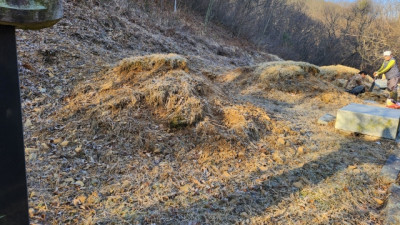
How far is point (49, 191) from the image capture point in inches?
107

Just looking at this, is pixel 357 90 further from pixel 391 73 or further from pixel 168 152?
pixel 168 152

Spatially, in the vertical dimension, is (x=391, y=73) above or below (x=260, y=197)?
above

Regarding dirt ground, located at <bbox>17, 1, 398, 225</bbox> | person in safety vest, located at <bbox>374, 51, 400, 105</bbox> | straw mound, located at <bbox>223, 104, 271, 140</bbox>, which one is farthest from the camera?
person in safety vest, located at <bbox>374, 51, 400, 105</bbox>

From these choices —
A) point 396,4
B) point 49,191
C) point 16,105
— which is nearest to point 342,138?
point 49,191

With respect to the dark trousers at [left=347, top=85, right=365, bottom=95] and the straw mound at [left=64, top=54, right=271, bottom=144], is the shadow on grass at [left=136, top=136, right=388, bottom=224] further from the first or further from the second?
the dark trousers at [left=347, top=85, right=365, bottom=95]

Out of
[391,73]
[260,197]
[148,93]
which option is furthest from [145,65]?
[391,73]

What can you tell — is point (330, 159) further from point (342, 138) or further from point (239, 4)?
point (239, 4)

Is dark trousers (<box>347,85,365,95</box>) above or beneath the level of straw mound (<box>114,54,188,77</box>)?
beneath

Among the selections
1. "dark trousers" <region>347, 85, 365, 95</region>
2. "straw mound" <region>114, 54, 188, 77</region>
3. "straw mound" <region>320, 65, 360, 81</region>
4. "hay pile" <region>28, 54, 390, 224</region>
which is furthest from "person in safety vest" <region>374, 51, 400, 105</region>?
"straw mound" <region>114, 54, 188, 77</region>

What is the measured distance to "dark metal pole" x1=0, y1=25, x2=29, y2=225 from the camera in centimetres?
137

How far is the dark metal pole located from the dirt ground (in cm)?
99

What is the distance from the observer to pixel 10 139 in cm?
142

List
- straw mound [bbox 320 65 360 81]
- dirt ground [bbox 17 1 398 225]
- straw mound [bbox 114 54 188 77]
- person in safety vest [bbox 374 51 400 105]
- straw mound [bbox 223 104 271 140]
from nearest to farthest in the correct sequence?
dirt ground [bbox 17 1 398 225], straw mound [bbox 223 104 271 140], straw mound [bbox 114 54 188 77], person in safety vest [bbox 374 51 400 105], straw mound [bbox 320 65 360 81]

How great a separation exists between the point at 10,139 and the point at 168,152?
2.25m
